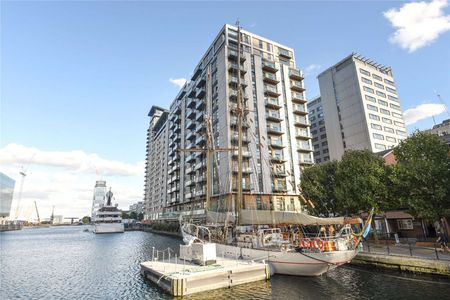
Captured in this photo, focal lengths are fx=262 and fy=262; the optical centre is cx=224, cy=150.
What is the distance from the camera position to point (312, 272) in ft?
80.2

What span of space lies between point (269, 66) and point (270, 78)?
4.03 metres

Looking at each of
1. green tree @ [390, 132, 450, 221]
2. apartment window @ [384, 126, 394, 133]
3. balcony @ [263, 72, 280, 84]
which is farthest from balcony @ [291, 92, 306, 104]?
green tree @ [390, 132, 450, 221]

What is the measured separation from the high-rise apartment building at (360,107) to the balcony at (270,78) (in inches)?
1530

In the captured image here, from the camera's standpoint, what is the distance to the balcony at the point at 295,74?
261ft

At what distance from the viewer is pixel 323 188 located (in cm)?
4228

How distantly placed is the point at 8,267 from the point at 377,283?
4631cm

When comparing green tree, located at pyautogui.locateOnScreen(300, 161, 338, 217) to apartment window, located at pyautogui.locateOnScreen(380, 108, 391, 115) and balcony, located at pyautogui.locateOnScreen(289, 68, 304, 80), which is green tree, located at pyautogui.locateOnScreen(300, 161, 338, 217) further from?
apartment window, located at pyautogui.locateOnScreen(380, 108, 391, 115)

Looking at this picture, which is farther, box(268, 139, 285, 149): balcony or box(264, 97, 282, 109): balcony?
box(264, 97, 282, 109): balcony

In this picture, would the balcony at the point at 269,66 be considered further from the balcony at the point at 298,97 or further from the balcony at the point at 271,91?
the balcony at the point at 298,97

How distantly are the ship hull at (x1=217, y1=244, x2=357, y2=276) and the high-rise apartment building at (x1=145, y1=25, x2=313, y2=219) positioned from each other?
1165 inches

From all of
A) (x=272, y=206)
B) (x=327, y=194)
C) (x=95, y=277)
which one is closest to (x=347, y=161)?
(x=327, y=194)

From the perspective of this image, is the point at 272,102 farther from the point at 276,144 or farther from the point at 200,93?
the point at 200,93

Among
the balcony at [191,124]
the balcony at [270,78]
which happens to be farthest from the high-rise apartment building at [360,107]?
the balcony at [191,124]

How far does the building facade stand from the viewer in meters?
172
